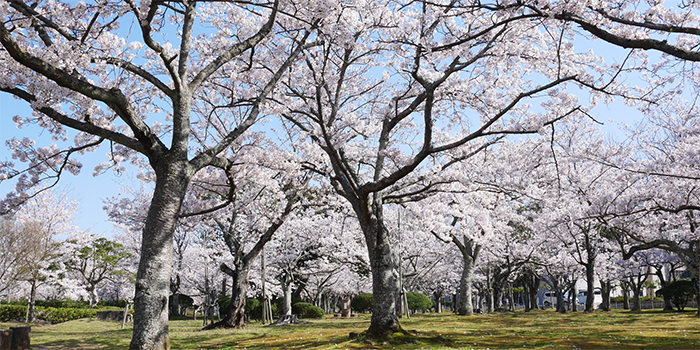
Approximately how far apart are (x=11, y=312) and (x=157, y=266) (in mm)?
21232

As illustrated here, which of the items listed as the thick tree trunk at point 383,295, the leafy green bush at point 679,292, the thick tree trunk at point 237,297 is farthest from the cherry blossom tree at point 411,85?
the leafy green bush at point 679,292

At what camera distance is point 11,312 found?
71.0 feet

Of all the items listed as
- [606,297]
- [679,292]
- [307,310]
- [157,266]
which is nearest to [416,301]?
[307,310]

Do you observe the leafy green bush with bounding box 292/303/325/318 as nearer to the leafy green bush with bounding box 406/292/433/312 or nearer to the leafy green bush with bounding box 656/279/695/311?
the leafy green bush with bounding box 406/292/433/312

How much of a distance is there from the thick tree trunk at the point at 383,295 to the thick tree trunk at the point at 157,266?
458cm

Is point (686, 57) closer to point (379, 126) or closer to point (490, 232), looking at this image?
point (379, 126)

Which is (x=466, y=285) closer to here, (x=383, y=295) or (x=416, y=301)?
(x=416, y=301)

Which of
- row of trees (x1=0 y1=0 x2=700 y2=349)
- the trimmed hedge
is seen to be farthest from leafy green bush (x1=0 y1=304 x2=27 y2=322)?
row of trees (x1=0 y1=0 x2=700 y2=349)

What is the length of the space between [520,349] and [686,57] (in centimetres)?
545

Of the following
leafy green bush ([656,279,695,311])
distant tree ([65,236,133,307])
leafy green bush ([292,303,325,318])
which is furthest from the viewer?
leafy green bush ([656,279,695,311])

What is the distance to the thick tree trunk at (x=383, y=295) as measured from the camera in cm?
952

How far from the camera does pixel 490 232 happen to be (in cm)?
1769

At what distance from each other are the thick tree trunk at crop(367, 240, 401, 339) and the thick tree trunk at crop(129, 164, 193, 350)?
4.58m

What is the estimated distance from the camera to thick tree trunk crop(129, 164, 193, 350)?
593 cm
